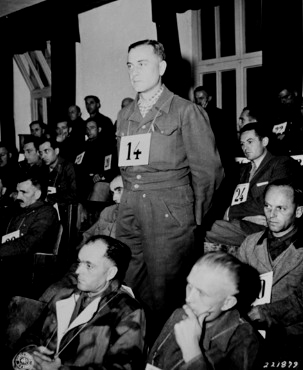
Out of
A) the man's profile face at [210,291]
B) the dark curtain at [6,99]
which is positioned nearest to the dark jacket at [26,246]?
the man's profile face at [210,291]

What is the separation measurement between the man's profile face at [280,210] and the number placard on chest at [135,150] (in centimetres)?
75

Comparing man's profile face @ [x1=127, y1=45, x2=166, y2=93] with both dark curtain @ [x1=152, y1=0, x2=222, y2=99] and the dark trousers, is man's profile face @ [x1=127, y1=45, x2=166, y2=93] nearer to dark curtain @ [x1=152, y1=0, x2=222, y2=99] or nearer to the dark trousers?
the dark trousers

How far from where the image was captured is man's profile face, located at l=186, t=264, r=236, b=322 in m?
2.03

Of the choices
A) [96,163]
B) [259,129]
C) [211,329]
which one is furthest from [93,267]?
[96,163]

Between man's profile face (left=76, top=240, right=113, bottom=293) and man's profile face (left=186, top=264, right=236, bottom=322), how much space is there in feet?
1.77

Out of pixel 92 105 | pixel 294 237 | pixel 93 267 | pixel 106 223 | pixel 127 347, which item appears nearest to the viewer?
pixel 127 347

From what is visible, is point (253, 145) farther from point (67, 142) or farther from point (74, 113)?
point (74, 113)

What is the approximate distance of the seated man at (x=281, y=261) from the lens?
8.09 feet

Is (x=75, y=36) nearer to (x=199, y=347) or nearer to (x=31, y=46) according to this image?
(x=31, y=46)

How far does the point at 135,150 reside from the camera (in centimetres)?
273

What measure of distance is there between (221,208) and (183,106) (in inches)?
94.0

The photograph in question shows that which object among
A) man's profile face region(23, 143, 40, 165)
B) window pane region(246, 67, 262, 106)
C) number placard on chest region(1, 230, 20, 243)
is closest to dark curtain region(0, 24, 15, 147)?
man's profile face region(23, 143, 40, 165)

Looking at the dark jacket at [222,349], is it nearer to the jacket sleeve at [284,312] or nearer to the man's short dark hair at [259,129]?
the jacket sleeve at [284,312]

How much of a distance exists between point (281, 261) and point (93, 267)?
956 millimetres
